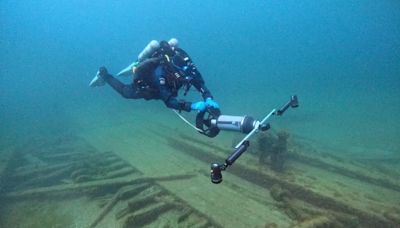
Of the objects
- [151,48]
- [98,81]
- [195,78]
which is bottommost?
[98,81]

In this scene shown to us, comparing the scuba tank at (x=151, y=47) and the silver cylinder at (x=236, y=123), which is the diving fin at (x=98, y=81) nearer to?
the scuba tank at (x=151, y=47)

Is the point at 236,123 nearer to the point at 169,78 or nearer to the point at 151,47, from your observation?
the point at 169,78

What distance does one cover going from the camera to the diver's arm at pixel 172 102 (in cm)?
587

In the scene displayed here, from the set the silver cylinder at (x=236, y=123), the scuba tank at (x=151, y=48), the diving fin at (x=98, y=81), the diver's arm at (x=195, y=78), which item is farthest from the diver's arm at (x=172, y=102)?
the diving fin at (x=98, y=81)

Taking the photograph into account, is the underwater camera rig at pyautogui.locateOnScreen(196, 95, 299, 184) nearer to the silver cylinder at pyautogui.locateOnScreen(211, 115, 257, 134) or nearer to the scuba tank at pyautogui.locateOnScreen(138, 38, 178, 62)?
the silver cylinder at pyautogui.locateOnScreen(211, 115, 257, 134)

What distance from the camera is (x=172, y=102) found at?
6.06m

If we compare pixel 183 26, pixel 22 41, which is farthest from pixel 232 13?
pixel 22 41

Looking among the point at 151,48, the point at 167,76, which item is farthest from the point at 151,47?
the point at 167,76

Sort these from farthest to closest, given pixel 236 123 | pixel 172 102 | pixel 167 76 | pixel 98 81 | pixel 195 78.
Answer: pixel 98 81, pixel 195 78, pixel 167 76, pixel 172 102, pixel 236 123

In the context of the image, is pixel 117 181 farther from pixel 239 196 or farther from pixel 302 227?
pixel 302 227

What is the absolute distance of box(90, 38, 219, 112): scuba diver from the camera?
6176 mm

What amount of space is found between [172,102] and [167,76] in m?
0.55

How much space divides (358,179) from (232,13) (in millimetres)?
197776

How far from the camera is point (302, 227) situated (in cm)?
572
